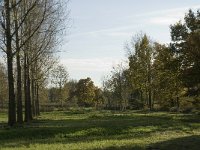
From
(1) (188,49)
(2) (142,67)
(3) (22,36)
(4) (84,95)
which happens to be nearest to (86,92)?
(4) (84,95)

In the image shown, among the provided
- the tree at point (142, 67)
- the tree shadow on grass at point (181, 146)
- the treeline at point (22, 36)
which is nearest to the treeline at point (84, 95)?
the tree at point (142, 67)

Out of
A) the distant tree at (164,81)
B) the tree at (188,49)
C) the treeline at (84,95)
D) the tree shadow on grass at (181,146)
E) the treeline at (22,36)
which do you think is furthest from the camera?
the treeline at (84,95)

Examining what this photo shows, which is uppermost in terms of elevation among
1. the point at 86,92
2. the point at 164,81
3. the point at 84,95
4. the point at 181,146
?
the point at 86,92

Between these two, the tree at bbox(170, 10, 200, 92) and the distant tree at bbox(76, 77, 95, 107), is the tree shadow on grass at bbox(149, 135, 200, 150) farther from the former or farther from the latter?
the distant tree at bbox(76, 77, 95, 107)

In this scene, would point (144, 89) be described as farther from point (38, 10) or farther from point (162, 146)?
point (162, 146)

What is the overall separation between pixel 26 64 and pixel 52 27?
613 centimetres

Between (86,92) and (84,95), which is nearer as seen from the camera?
(84,95)

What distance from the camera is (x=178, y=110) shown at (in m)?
75.3

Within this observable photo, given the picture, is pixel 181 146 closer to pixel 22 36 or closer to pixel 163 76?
pixel 22 36

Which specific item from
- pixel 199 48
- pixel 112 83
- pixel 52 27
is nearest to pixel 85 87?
pixel 112 83

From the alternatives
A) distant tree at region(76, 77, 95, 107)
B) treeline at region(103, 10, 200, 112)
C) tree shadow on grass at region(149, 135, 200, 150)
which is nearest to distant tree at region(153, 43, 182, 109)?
treeline at region(103, 10, 200, 112)

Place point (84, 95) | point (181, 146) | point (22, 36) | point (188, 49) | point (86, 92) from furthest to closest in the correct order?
point (86, 92), point (84, 95), point (188, 49), point (22, 36), point (181, 146)

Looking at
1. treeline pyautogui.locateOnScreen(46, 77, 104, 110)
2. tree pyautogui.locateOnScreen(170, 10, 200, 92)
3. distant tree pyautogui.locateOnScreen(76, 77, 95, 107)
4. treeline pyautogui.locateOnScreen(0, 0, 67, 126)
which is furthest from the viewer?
distant tree pyautogui.locateOnScreen(76, 77, 95, 107)

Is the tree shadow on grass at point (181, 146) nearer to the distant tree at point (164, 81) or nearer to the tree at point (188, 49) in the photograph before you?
the tree at point (188, 49)
